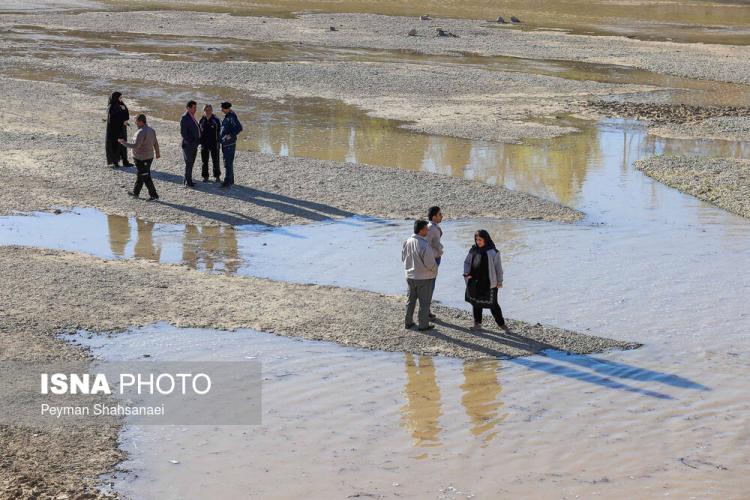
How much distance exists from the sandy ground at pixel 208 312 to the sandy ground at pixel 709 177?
8454 millimetres

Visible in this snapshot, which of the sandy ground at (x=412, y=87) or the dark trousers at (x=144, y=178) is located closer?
the dark trousers at (x=144, y=178)

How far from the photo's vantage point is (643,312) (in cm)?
1366

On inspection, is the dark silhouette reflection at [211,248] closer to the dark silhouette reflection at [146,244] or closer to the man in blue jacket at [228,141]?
the dark silhouette reflection at [146,244]

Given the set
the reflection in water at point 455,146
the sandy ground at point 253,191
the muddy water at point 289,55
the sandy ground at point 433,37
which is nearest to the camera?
the sandy ground at point 253,191

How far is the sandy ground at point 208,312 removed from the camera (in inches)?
478

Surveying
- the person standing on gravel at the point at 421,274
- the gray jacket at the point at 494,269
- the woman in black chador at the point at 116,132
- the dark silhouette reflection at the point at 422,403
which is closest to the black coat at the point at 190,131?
the woman in black chador at the point at 116,132

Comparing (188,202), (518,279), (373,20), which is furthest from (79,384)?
(373,20)

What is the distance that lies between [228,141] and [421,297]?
26.4 feet

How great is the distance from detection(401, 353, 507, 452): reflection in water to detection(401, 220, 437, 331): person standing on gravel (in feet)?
2.55

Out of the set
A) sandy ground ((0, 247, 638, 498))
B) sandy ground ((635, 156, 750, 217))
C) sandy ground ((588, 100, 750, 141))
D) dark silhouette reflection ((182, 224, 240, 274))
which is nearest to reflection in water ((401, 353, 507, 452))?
sandy ground ((0, 247, 638, 498))

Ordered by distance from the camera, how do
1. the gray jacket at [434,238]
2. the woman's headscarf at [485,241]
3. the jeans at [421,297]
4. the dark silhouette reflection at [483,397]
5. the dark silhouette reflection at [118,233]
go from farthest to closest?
the dark silhouette reflection at [118,233], the gray jacket at [434,238], the jeans at [421,297], the woman's headscarf at [485,241], the dark silhouette reflection at [483,397]

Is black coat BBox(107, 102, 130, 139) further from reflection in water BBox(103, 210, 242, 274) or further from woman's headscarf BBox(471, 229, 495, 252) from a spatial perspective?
woman's headscarf BBox(471, 229, 495, 252)

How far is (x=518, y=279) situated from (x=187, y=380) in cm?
563

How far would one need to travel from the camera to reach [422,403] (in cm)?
1074
